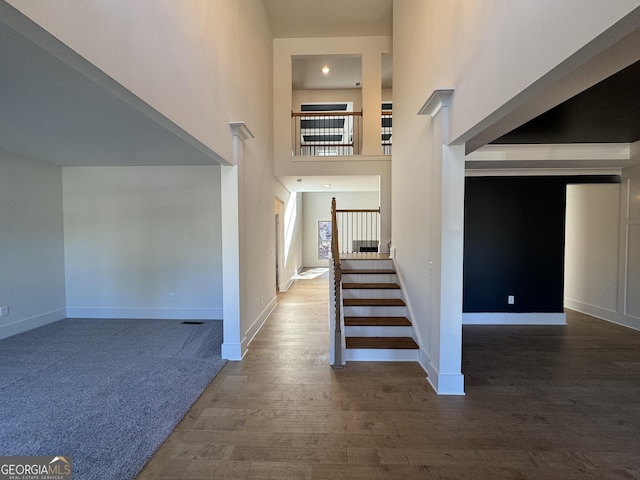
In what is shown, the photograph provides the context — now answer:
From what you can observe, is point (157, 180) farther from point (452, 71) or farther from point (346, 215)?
point (346, 215)

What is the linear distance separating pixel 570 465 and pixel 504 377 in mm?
1170

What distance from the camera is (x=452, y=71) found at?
253 centimetres

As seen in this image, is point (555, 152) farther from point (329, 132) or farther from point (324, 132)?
point (329, 132)

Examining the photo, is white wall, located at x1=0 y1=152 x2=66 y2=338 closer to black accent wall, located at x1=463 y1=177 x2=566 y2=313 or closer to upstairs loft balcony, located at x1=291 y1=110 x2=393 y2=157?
upstairs loft balcony, located at x1=291 y1=110 x2=393 y2=157

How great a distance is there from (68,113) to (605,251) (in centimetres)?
762

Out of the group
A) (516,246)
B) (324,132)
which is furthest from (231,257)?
(324,132)

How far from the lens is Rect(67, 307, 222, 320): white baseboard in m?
5.01

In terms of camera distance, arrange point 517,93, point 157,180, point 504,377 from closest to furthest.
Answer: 1. point 517,93
2. point 504,377
3. point 157,180

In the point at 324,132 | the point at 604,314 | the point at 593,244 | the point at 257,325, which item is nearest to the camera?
the point at 257,325

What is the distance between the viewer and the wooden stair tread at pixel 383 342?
3.44 metres

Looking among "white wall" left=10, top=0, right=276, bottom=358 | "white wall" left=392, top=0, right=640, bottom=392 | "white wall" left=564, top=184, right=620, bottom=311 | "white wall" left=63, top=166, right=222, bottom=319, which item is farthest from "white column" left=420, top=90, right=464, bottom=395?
"white wall" left=564, top=184, right=620, bottom=311

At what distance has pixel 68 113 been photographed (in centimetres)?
236

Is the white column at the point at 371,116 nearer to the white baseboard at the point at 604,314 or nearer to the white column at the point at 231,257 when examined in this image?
the white column at the point at 231,257

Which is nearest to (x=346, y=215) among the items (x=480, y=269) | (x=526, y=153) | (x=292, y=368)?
(x=480, y=269)
